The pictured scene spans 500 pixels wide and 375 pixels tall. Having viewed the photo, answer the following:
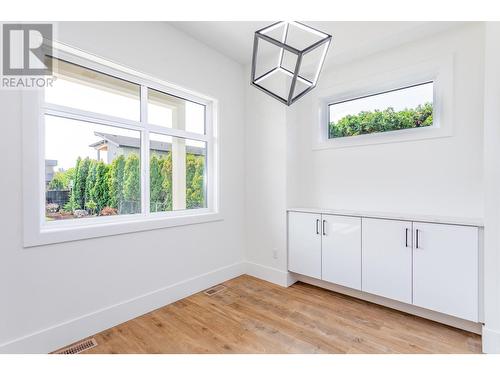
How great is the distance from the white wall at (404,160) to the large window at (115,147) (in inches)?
53.2

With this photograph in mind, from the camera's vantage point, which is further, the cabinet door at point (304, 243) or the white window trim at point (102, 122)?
the cabinet door at point (304, 243)

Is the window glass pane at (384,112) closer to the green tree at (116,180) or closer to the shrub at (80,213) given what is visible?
the green tree at (116,180)

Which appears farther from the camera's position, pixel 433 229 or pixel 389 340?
pixel 433 229

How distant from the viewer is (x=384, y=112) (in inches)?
112

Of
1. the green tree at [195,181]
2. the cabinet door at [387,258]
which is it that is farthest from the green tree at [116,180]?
the cabinet door at [387,258]

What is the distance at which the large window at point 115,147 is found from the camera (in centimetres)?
204

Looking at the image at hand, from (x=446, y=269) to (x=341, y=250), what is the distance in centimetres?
91

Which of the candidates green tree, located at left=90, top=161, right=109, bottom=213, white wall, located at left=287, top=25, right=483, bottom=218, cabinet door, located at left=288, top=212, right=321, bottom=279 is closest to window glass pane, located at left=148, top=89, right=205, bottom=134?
green tree, located at left=90, top=161, right=109, bottom=213

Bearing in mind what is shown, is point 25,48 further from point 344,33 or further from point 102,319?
point 344,33

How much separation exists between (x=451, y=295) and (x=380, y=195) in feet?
3.68

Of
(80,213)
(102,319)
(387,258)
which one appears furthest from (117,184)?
(387,258)
